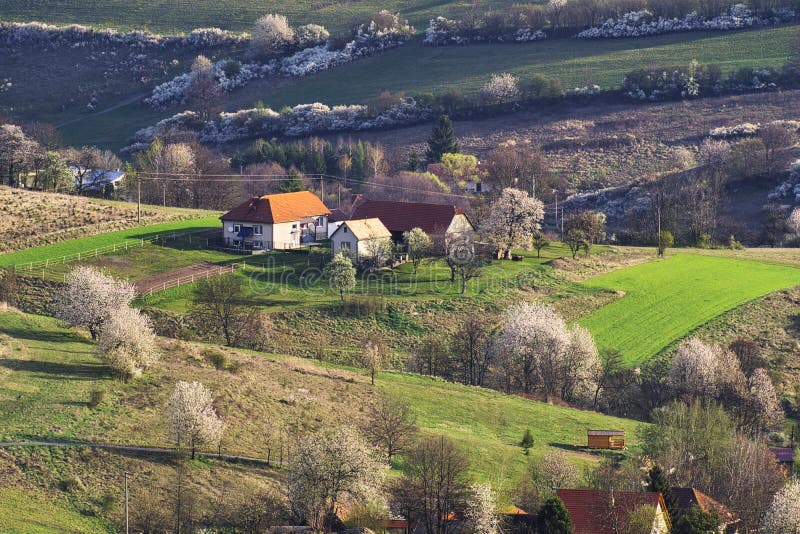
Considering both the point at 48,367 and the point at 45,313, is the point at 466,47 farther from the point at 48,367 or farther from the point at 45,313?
the point at 48,367

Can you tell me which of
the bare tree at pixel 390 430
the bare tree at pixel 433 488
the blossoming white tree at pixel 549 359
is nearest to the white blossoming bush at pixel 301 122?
the blossoming white tree at pixel 549 359

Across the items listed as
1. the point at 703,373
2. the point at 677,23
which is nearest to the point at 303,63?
the point at 677,23

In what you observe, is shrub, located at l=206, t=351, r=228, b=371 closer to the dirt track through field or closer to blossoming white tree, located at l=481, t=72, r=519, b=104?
the dirt track through field

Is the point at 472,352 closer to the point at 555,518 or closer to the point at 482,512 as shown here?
the point at 482,512

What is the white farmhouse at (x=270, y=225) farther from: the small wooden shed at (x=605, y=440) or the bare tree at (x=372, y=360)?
the small wooden shed at (x=605, y=440)

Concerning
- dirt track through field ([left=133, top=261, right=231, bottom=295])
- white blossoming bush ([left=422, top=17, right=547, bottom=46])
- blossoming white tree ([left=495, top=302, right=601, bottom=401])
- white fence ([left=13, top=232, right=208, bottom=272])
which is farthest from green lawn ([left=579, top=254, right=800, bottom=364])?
white blossoming bush ([left=422, top=17, right=547, bottom=46])

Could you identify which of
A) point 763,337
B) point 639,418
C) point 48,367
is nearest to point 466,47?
point 763,337
